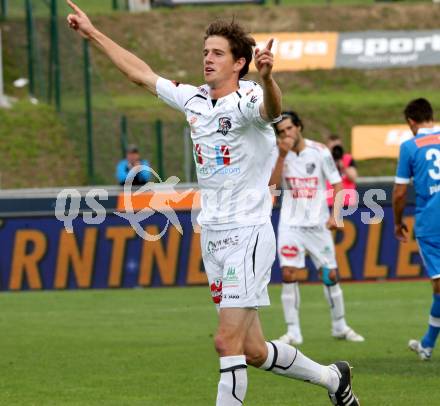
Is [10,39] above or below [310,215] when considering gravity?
above

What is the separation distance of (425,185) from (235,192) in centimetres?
406

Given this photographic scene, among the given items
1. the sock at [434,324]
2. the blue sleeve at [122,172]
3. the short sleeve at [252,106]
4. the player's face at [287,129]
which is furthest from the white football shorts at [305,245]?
the blue sleeve at [122,172]

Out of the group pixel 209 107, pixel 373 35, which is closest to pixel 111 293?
pixel 209 107

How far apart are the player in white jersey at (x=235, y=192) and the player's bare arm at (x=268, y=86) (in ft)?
0.54

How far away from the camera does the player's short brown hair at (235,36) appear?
27.4ft

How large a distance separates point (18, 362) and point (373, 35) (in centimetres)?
2920

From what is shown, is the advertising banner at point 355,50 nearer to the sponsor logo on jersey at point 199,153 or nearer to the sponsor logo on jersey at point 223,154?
the sponsor logo on jersey at point 199,153

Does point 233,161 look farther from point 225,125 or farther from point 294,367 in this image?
point 294,367

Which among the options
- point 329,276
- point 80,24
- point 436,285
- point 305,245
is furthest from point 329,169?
→ point 80,24

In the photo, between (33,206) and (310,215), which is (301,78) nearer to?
(33,206)

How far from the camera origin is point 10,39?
115 ft

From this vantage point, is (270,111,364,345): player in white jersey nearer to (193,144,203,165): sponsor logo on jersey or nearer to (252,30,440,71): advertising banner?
(193,144,203,165): sponsor logo on jersey

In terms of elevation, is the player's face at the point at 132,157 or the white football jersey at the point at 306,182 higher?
the player's face at the point at 132,157

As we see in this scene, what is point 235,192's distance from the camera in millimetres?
8297
